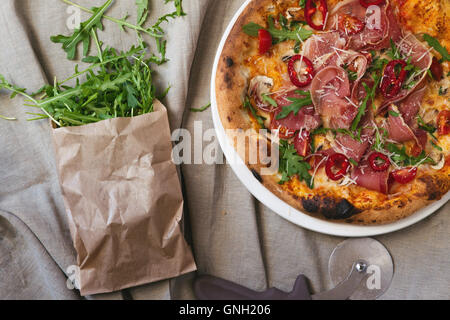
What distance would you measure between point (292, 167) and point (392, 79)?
0.66m

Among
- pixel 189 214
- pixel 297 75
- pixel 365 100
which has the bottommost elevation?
pixel 189 214

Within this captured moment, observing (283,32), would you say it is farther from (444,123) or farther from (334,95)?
(444,123)

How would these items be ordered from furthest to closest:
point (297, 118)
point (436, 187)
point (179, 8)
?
point (179, 8) < point (297, 118) < point (436, 187)

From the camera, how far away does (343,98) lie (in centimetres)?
Result: 185

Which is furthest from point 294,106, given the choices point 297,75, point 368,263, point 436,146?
point 368,263

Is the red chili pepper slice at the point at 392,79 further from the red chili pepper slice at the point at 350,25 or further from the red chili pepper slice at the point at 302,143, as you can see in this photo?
the red chili pepper slice at the point at 302,143

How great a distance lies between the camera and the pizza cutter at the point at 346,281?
1.97 m

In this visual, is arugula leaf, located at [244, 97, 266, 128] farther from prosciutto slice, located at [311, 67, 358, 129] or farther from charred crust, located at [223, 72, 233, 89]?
Result: prosciutto slice, located at [311, 67, 358, 129]

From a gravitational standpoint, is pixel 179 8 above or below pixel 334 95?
above

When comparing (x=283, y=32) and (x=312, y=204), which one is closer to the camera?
(x=312, y=204)

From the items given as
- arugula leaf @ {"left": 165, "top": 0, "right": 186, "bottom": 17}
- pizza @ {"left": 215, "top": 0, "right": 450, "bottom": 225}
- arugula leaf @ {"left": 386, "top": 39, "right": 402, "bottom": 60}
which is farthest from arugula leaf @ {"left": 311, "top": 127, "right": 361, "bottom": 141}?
arugula leaf @ {"left": 165, "top": 0, "right": 186, "bottom": 17}

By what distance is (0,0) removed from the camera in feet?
6.40

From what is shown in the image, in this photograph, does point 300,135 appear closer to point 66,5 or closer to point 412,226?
point 412,226

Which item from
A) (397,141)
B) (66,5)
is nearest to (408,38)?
(397,141)
